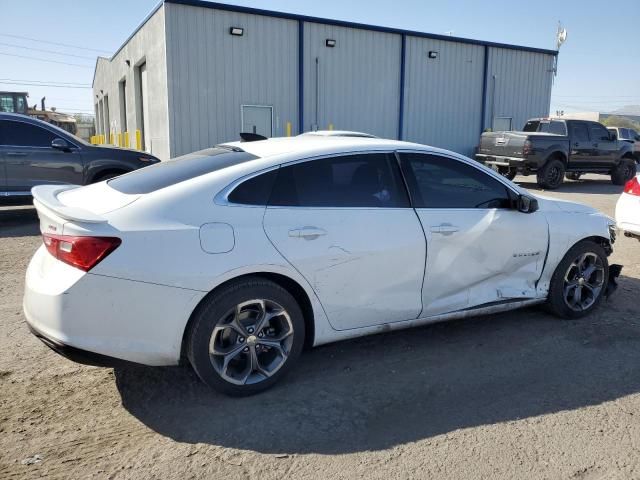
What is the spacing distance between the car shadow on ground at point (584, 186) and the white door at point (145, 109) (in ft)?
41.4

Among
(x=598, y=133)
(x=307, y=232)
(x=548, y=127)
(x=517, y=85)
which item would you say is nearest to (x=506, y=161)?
(x=548, y=127)

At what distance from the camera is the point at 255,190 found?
133 inches

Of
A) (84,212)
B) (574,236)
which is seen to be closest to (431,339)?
(574,236)

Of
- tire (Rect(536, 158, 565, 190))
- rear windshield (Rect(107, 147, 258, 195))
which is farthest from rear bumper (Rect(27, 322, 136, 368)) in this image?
tire (Rect(536, 158, 565, 190))

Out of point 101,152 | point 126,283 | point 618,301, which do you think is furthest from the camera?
point 101,152

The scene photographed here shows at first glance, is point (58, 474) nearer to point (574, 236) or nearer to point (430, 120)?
point (574, 236)

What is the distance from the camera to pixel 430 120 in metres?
20.8

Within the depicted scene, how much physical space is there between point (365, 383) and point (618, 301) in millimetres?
3113

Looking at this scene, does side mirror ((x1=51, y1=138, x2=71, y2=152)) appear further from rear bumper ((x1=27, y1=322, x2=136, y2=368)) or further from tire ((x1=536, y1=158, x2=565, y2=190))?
tire ((x1=536, y1=158, x2=565, y2=190))

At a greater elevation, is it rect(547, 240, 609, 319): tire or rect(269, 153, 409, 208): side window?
rect(269, 153, 409, 208): side window

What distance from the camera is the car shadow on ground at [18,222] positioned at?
8.57 m

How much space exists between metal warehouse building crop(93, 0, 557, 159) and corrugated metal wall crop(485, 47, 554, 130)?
43 millimetres

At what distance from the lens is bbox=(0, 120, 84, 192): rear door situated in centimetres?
895

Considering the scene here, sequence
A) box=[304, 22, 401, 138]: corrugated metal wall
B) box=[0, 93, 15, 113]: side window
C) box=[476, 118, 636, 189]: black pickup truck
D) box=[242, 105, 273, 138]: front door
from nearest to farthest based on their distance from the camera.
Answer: box=[476, 118, 636, 189]: black pickup truck
box=[242, 105, 273, 138]: front door
box=[304, 22, 401, 138]: corrugated metal wall
box=[0, 93, 15, 113]: side window
